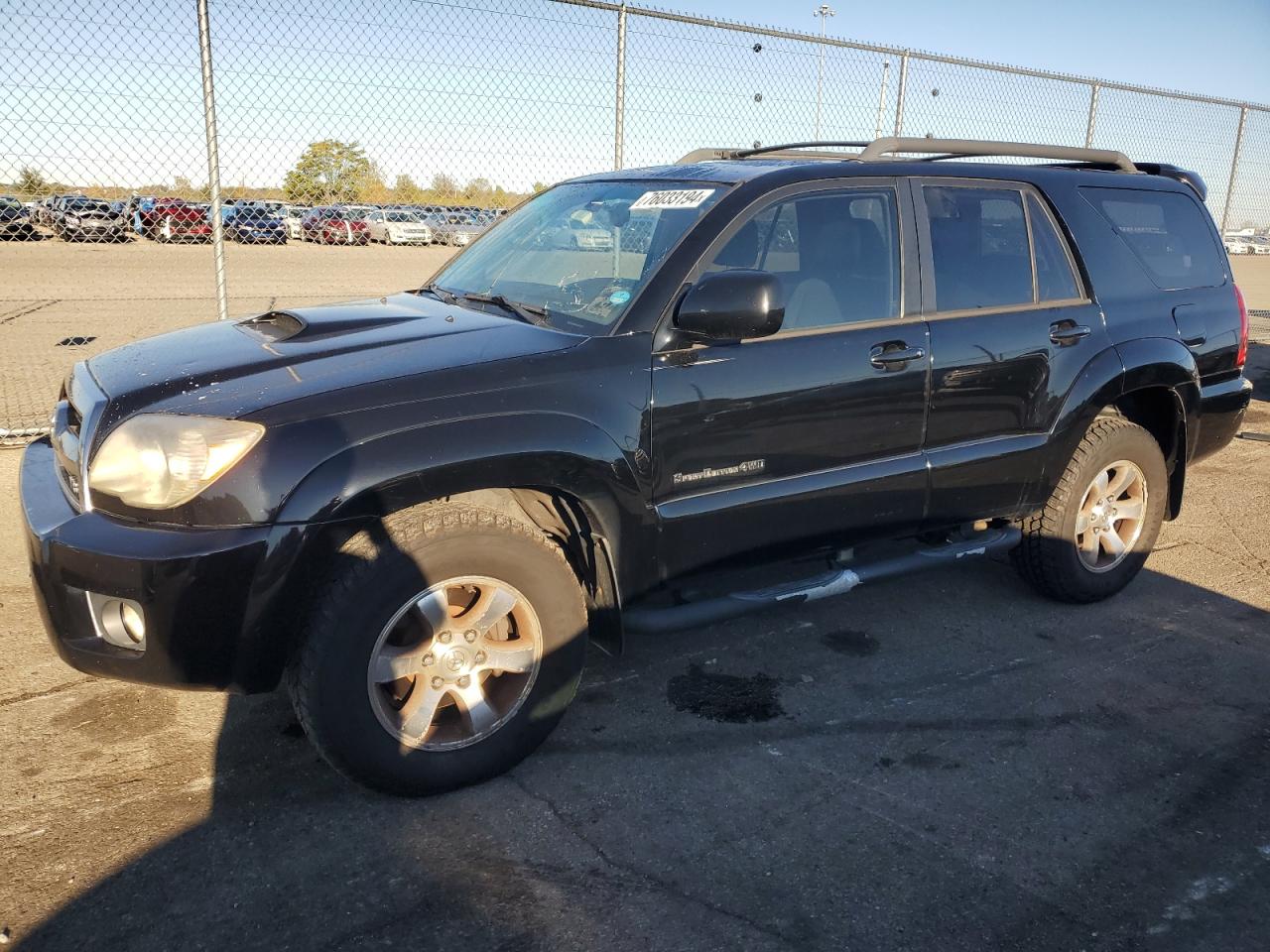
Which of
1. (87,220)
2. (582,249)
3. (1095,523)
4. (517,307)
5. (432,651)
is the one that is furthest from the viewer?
(87,220)

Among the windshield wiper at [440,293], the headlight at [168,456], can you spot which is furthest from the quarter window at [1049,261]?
the headlight at [168,456]

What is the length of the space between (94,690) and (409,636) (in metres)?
1.44

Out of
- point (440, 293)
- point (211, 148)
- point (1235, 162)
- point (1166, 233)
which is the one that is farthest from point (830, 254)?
point (1235, 162)

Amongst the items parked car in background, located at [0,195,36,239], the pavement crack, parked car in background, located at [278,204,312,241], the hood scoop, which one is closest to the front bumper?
the hood scoop

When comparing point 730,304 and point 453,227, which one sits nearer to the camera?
point 730,304

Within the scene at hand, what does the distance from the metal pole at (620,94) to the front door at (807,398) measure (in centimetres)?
360

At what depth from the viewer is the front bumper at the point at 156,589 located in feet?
8.15

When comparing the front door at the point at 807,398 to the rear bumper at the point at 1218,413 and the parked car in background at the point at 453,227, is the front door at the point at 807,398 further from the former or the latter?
the parked car in background at the point at 453,227

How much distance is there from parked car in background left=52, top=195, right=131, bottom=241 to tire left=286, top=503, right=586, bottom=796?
516 cm

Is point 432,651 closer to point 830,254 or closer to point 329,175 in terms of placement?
point 830,254

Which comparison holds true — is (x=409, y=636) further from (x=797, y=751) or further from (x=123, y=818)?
(x=797, y=751)

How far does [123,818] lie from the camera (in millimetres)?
2793

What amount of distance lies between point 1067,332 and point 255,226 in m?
6.57

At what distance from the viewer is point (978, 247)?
3.97m
